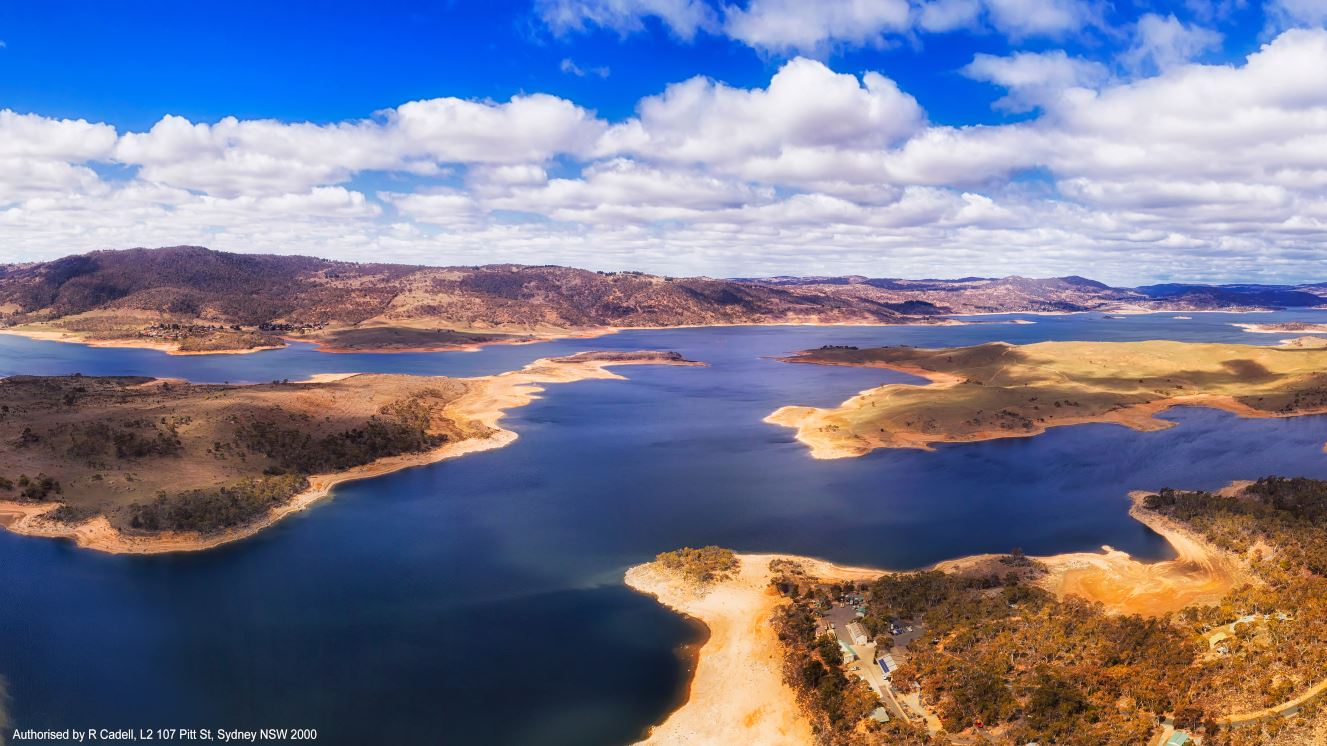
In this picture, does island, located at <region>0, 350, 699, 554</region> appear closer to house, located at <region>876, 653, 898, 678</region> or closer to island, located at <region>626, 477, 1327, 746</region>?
A: island, located at <region>626, 477, 1327, 746</region>

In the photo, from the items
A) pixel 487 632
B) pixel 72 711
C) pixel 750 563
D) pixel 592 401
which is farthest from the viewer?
pixel 592 401

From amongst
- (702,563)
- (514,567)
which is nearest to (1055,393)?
(702,563)

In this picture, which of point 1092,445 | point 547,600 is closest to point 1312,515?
point 1092,445

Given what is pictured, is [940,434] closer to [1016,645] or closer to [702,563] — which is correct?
[702,563]

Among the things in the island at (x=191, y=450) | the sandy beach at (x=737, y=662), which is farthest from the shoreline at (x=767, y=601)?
the island at (x=191, y=450)

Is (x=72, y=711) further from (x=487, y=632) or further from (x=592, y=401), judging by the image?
(x=592, y=401)
